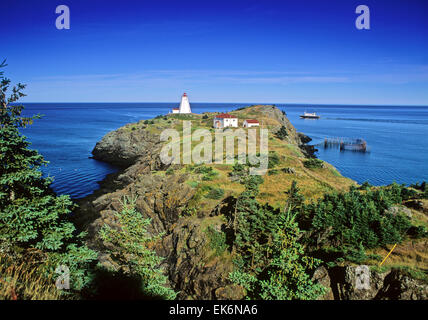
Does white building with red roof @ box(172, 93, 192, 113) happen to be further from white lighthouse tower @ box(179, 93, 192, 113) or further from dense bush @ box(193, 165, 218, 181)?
dense bush @ box(193, 165, 218, 181)

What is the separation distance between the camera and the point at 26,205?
974 centimetres

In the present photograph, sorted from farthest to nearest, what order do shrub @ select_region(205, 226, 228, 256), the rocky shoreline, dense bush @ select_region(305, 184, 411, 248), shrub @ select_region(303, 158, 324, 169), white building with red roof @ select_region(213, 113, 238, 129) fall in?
1. white building with red roof @ select_region(213, 113, 238, 129)
2. shrub @ select_region(303, 158, 324, 169)
3. shrub @ select_region(205, 226, 228, 256)
4. dense bush @ select_region(305, 184, 411, 248)
5. the rocky shoreline

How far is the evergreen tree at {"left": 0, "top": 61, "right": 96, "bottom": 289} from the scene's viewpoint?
9.12 m

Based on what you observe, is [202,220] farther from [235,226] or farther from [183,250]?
[235,226]

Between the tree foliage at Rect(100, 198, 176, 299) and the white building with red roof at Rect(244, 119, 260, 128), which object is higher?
the white building with red roof at Rect(244, 119, 260, 128)

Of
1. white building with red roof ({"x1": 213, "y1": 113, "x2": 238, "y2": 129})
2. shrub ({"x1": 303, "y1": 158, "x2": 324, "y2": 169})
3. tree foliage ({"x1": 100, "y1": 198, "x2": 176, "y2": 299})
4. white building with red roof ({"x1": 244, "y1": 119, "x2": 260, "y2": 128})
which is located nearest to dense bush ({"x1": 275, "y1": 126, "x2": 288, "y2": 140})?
white building with red roof ({"x1": 244, "y1": 119, "x2": 260, "y2": 128})

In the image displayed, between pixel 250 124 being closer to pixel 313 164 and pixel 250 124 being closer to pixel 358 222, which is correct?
pixel 313 164

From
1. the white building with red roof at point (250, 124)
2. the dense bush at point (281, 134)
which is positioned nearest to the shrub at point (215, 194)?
the dense bush at point (281, 134)

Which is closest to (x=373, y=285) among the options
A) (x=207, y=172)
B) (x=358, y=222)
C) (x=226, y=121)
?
(x=358, y=222)

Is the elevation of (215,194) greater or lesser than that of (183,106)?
lesser

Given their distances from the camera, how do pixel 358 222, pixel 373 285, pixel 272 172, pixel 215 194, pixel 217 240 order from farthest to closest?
pixel 272 172 < pixel 215 194 < pixel 217 240 < pixel 358 222 < pixel 373 285

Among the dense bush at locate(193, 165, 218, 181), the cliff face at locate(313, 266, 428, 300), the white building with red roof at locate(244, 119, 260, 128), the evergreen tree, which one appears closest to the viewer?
the evergreen tree

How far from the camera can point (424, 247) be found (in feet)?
52.2
